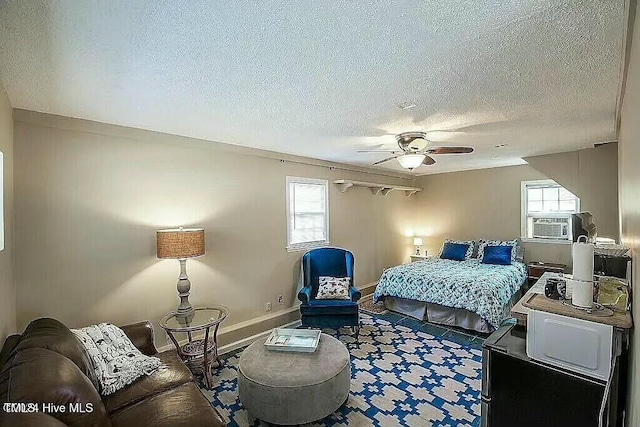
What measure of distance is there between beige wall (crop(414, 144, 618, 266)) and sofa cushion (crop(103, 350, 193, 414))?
18.2 feet

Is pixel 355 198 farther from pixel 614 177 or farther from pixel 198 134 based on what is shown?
pixel 614 177

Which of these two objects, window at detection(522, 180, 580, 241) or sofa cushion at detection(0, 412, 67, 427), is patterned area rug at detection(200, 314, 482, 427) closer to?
sofa cushion at detection(0, 412, 67, 427)

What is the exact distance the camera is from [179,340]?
3271 mm

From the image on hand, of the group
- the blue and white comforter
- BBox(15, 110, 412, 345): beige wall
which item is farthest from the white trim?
BBox(15, 110, 412, 345): beige wall

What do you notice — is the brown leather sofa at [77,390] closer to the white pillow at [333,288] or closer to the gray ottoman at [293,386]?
the gray ottoman at [293,386]

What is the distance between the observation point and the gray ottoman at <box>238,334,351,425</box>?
2.13m

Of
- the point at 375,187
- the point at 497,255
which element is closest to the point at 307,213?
the point at 375,187

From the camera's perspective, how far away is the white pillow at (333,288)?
3922 millimetres

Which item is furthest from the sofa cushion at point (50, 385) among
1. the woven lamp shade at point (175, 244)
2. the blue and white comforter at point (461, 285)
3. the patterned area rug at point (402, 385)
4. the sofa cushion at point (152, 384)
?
the blue and white comforter at point (461, 285)

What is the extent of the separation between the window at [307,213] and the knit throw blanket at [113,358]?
2.36 m

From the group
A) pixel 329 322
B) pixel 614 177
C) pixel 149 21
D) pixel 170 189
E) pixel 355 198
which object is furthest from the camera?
pixel 355 198

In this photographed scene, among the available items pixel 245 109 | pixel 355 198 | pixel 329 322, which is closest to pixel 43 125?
pixel 245 109

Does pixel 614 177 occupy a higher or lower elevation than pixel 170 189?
higher

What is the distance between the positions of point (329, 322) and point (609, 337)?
275 cm
